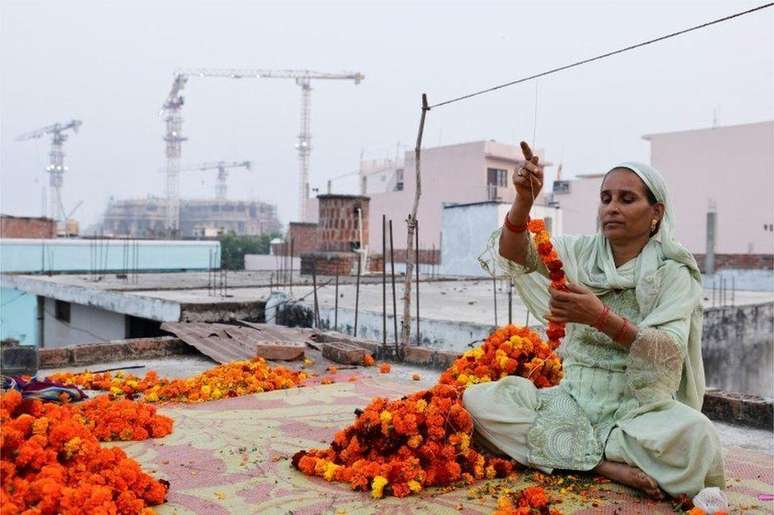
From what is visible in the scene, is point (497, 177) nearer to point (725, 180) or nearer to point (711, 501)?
point (725, 180)

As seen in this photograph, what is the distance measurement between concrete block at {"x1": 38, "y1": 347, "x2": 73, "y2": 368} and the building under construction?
90249 millimetres

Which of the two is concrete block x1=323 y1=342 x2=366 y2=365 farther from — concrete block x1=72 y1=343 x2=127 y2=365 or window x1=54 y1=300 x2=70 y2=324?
window x1=54 y1=300 x2=70 y2=324

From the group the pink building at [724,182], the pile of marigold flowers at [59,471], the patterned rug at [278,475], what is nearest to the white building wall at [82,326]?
the patterned rug at [278,475]

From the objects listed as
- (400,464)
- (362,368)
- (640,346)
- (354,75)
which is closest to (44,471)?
(400,464)

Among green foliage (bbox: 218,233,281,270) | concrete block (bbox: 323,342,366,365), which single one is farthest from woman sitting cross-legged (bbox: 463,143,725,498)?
green foliage (bbox: 218,233,281,270)

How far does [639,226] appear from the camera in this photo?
308 cm

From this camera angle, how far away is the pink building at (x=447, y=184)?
102 feet

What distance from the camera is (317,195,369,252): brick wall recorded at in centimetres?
2069

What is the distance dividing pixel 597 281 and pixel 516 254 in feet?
1.31

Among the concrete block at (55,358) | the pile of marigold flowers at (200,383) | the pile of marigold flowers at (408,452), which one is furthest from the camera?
the concrete block at (55,358)

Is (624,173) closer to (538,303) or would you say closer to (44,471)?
(538,303)

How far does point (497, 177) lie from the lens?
31656 mm

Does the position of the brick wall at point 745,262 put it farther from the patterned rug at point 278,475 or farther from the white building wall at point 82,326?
the patterned rug at point 278,475

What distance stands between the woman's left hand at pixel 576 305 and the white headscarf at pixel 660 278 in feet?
0.91
